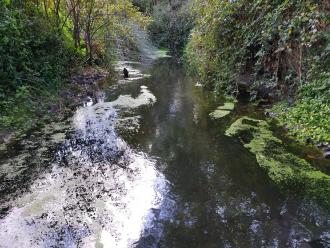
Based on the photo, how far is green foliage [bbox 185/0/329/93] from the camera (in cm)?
604

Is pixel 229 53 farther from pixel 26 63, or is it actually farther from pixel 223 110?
pixel 26 63

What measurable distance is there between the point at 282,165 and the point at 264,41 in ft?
8.25

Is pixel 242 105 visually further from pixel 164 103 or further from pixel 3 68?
pixel 3 68

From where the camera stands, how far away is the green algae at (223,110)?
29.5 ft

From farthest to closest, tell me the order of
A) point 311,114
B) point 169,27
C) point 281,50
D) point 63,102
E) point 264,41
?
point 169,27
point 63,102
point 311,114
point 264,41
point 281,50

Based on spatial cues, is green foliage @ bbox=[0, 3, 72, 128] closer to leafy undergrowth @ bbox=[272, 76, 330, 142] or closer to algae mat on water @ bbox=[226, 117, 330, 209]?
algae mat on water @ bbox=[226, 117, 330, 209]

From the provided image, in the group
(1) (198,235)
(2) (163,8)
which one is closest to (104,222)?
(1) (198,235)

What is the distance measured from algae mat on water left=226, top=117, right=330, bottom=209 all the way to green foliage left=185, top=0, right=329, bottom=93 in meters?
1.20

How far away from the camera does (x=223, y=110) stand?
948cm

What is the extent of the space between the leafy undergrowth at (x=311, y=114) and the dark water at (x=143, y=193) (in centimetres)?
128

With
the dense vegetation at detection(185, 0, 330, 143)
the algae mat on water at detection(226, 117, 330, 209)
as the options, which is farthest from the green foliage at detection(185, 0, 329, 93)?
the algae mat on water at detection(226, 117, 330, 209)

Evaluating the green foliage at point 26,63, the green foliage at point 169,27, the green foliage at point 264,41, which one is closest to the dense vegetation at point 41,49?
the green foliage at point 26,63

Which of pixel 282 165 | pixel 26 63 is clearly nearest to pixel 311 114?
pixel 282 165

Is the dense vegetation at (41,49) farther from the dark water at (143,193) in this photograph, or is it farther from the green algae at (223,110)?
the green algae at (223,110)
